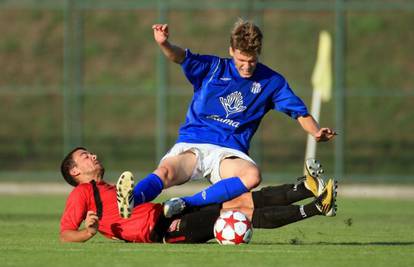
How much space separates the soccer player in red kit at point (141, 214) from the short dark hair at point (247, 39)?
1192 millimetres

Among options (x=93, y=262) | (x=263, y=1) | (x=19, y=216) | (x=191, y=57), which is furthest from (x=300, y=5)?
(x=93, y=262)

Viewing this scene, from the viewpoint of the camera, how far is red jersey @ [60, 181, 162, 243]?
9.29 m

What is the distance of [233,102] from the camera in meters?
10.3

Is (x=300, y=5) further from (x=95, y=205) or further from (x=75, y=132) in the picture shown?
(x=95, y=205)

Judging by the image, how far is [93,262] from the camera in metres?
8.09

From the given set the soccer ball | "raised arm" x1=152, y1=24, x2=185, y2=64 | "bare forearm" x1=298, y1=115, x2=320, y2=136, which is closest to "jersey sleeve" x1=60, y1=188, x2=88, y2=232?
the soccer ball

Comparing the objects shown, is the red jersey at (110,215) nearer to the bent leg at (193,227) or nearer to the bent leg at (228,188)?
the bent leg at (193,227)

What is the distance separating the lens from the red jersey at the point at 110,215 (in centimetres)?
929

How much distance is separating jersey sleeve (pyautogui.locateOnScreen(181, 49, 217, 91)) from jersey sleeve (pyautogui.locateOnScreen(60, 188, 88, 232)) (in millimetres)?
1528

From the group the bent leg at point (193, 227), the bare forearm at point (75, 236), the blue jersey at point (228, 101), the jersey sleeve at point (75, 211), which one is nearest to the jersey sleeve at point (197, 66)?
the blue jersey at point (228, 101)

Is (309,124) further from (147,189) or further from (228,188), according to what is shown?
(147,189)

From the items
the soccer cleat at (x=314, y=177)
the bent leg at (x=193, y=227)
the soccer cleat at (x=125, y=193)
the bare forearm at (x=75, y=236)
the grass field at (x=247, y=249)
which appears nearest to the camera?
the grass field at (x=247, y=249)

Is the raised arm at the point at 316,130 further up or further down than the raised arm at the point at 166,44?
further down

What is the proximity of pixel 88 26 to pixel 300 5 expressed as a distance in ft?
24.4
